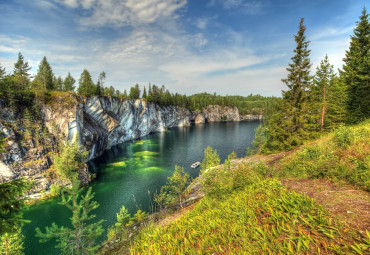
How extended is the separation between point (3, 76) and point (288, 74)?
187ft

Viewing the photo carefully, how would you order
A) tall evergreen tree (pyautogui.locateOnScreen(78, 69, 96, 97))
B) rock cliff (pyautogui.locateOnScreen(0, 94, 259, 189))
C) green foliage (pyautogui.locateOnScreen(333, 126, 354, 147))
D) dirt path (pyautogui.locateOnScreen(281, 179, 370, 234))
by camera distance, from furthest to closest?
tall evergreen tree (pyautogui.locateOnScreen(78, 69, 96, 97))
rock cliff (pyautogui.locateOnScreen(0, 94, 259, 189))
green foliage (pyautogui.locateOnScreen(333, 126, 354, 147))
dirt path (pyautogui.locateOnScreen(281, 179, 370, 234))

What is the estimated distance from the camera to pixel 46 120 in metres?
39.7

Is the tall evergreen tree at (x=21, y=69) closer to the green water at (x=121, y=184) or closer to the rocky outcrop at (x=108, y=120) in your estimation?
the rocky outcrop at (x=108, y=120)

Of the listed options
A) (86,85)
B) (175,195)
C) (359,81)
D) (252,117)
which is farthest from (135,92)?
(252,117)

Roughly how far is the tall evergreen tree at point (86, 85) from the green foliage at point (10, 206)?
59.9 meters

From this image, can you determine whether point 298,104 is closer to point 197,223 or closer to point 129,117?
point 197,223

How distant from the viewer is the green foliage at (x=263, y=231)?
3.32m

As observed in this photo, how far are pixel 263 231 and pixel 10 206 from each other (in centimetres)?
816

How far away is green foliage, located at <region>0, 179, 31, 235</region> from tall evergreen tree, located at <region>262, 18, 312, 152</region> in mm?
24400

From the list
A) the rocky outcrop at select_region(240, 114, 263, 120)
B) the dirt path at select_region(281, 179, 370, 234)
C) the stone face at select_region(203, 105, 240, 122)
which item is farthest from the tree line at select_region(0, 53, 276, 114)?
the rocky outcrop at select_region(240, 114, 263, 120)

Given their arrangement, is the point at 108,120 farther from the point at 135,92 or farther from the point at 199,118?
the point at 199,118

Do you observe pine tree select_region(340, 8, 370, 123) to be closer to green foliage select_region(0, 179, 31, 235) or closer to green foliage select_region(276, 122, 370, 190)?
green foliage select_region(276, 122, 370, 190)

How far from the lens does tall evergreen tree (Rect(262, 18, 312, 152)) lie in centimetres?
1956

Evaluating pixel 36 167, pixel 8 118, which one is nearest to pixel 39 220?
pixel 36 167
